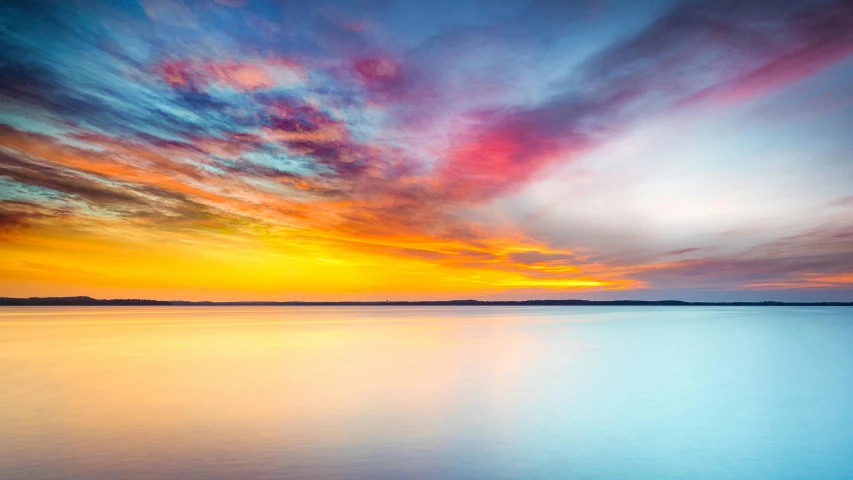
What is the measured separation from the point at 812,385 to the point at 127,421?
820 inches

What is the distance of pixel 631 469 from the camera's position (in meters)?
9.11

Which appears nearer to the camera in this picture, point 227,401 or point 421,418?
point 421,418

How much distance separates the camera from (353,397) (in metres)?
15.2

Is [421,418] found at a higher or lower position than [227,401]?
lower

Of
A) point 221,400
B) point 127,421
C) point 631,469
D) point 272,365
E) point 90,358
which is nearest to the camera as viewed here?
point 631,469

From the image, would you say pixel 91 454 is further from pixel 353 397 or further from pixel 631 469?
pixel 631 469

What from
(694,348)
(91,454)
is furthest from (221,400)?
(694,348)

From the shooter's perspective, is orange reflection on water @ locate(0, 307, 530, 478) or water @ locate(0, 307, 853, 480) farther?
orange reflection on water @ locate(0, 307, 530, 478)

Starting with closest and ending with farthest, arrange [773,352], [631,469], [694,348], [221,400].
Answer: [631,469] < [221,400] < [773,352] < [694,348]

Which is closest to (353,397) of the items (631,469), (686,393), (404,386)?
(404,386)

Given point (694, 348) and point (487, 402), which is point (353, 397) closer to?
point (487, 402)

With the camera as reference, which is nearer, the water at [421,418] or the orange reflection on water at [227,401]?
the water at [421,418]

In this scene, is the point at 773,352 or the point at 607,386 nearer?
the point at 607,386

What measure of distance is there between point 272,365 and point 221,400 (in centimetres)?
768
